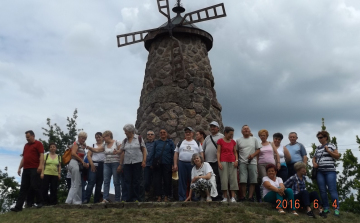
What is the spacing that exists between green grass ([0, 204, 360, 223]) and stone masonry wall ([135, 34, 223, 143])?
4138 millimetres

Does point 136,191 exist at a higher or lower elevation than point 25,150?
lower

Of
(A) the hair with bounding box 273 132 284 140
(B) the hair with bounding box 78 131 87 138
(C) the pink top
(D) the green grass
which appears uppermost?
(B) the hair with bounding box 78 131 87 138

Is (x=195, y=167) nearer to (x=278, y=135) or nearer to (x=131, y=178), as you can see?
(x=131, y=178)

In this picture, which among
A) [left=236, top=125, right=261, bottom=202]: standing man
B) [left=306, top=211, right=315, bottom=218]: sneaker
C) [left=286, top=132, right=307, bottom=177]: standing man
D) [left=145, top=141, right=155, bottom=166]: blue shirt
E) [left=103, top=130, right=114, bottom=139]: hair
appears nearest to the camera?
[left=306, top=211, right=315, bottom=218]: sneaker

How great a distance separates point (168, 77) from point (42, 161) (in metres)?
5.10

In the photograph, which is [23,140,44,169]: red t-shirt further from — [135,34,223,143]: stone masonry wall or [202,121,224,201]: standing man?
[135,34,223,143]: stone masonry wall

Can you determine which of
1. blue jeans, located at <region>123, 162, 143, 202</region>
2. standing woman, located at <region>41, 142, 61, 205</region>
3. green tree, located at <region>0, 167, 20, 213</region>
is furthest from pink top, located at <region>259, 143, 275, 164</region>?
green tree, located at <region>0, 167, 20, 213</region>

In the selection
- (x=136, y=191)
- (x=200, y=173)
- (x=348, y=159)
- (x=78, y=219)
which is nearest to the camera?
(x=78, y=219)

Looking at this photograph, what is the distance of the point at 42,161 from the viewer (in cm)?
774

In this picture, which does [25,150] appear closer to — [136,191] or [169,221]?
[136,191]

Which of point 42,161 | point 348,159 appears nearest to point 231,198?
point 42,161

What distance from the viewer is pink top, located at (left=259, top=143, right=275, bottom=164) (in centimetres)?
771

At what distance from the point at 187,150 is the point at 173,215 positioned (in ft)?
5.85

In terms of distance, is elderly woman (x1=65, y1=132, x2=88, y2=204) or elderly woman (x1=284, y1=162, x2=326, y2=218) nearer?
elderly woman (x1=284, y1=162, x2=326, y2=218)
